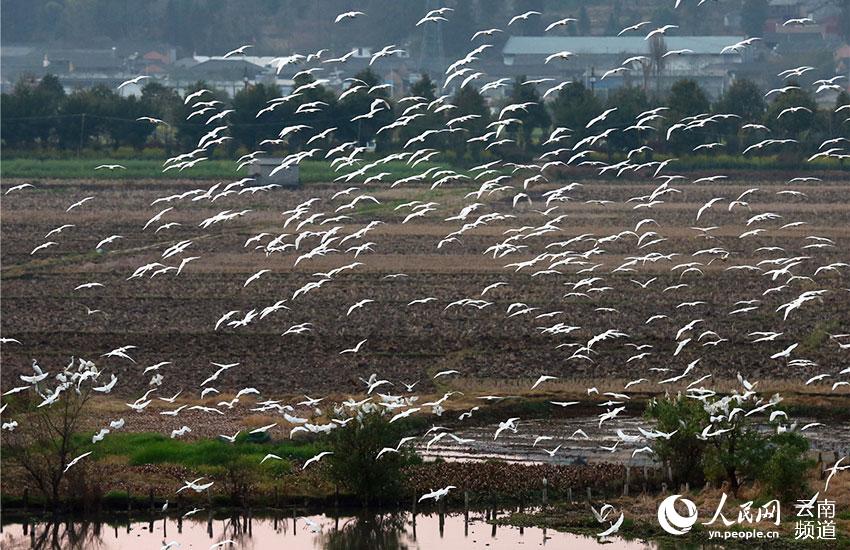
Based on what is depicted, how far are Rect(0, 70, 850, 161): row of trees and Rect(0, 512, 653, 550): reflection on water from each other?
2015 inches

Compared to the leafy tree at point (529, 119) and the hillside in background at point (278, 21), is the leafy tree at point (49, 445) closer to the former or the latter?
the leafy tree at point (529, 119)

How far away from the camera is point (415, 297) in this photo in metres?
45.4

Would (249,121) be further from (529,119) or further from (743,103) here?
(743,103)

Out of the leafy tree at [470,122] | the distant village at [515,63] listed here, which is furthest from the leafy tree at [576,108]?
the distant village at [515,63]

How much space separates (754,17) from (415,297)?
96.0 m

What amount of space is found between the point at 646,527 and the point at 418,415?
26.6 ft

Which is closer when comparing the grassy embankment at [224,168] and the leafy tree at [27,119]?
the grassy embankment at [224,168]

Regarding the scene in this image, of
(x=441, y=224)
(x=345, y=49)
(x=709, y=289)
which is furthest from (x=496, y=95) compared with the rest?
(x=709, y=289)

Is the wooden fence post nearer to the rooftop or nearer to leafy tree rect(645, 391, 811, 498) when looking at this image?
leafy tree rect(645, 391, 811, 498)

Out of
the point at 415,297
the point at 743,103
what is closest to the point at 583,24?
the point at 743,103

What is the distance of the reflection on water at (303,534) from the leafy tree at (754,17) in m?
113

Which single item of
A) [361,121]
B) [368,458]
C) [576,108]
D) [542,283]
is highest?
[576,108]

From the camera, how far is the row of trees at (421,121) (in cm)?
7894

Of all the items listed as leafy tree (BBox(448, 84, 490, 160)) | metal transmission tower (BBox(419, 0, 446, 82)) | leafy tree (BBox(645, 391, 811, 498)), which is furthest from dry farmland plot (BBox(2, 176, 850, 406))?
metal transmission tower (BBox(419, 0, 446, 82))
